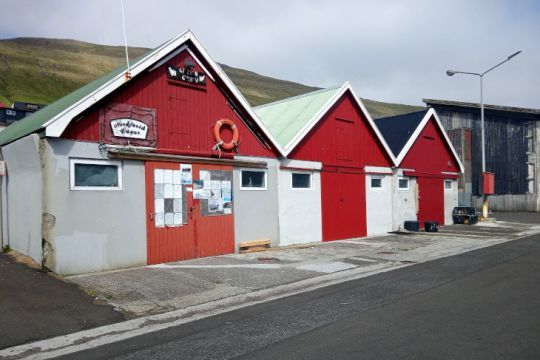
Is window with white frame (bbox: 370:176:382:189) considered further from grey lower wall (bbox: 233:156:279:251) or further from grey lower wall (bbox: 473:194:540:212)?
grey lower wall (bbox: 473:194:540:212)

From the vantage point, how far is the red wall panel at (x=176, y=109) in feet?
36.8

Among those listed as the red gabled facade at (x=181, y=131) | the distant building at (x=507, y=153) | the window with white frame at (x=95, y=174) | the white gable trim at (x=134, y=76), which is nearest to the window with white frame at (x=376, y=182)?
the white gable trim at (x=134, y=76)

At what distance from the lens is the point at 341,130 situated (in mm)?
18891

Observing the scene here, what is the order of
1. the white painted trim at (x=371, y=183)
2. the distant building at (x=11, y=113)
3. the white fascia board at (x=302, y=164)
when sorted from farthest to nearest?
the distant building at (x=11, y=113) → the white painted trim at (x=371, y=183) → the white fascia board at (x=302, y=164)

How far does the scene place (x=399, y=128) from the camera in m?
24.4

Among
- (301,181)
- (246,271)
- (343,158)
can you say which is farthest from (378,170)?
(246,271)

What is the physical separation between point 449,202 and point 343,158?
33.5 feet

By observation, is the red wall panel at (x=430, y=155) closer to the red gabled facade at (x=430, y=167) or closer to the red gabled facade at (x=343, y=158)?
the red gabled facade at (x=430, y=167)

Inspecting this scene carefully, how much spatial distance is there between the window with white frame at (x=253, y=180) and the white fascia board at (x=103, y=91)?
4.34 m

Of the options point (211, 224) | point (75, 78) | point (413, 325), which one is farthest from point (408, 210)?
point (75, 78)

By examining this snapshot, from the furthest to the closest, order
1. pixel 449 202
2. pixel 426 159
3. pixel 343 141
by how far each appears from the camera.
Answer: pixel 449 202 < pixel 426 159 < pixel 343 141

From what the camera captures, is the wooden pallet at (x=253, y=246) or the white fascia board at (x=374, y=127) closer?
the wooden pallet at (x=253, y=246)

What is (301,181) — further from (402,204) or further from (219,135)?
(402,204)

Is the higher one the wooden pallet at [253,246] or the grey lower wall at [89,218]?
the grey lower wall at [89,218]
